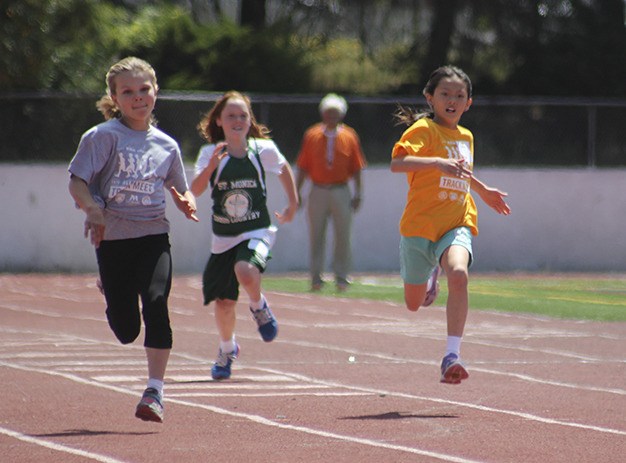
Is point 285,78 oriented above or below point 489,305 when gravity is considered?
above

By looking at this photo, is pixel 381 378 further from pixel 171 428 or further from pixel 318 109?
pixel 318 109

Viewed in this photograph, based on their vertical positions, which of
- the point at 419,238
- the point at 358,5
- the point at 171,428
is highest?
the point at 358,5

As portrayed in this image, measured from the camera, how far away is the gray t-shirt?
8031mm

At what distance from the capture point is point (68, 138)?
22.6 m

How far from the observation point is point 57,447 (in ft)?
23.7

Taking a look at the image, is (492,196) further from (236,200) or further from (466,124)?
(466,124)

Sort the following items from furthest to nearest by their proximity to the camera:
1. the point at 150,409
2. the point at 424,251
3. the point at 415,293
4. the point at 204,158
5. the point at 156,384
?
the point at 204,158 < the point at 415,293 < the point at 424,251 < the point at 156,384 < the point at 150,409

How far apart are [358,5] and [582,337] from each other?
19.7 metres

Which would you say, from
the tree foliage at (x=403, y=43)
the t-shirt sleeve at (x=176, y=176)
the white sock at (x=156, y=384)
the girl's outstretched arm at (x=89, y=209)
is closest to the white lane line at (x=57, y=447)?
the white sock at (x=156, y=384)

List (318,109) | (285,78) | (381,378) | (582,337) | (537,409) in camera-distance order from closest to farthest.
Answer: (537,409) → (381,378) → (582,337) → (318,109) → (285,78)

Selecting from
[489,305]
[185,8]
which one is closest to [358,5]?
[185,8]

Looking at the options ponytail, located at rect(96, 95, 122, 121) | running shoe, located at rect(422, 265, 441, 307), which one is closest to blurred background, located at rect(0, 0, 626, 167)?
running shoe, located at rect(422, 265, 441, 307)

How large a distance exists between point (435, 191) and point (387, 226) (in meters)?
13.5

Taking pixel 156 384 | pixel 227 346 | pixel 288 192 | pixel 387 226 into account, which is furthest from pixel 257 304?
pixel 387 226
